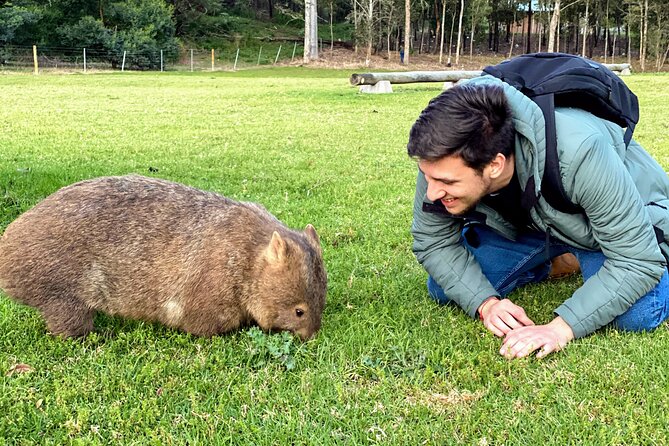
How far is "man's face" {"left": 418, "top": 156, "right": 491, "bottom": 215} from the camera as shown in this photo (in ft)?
12.1

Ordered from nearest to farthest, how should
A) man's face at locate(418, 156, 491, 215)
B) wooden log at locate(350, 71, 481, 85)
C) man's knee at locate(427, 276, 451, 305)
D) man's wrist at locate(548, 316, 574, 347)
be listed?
1. man's face at locate(418, 156, 491, 215)
2. man's wrist at locate(548, 316, 574, 347)
3. man's knee at locate(427, 276, 451, 305)
4. wooden log at locate(350, 71, 481, 85)

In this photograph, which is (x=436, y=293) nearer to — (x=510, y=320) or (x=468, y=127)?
(x=510, y=320)

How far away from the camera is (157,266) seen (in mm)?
4336

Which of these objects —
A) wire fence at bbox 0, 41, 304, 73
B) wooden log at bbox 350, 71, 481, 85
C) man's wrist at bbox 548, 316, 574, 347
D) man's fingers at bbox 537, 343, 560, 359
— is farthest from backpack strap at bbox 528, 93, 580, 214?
wire fence at bbox 0, 41, 304, 73

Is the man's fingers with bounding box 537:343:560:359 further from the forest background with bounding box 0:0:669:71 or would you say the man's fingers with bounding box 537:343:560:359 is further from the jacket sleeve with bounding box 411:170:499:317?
the forest background with bounding box 0:0:669:71

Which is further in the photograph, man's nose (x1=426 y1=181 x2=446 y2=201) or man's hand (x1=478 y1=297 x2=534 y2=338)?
man's hand (x1=478 y1=297 x2=534 y2=338)

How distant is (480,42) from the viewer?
275 feet

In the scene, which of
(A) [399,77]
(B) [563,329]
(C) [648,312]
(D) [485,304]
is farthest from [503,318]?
(A) [399,77]

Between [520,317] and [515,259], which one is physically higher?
[515,259]

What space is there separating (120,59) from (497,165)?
50805 mm

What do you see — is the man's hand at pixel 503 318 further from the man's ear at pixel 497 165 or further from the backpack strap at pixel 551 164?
the man's ear at pixel 497 165

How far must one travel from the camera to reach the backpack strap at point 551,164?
3771 mm

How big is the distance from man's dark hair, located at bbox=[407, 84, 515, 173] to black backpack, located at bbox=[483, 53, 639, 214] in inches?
12.5

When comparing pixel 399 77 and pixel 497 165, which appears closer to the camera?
pixel 497 165
